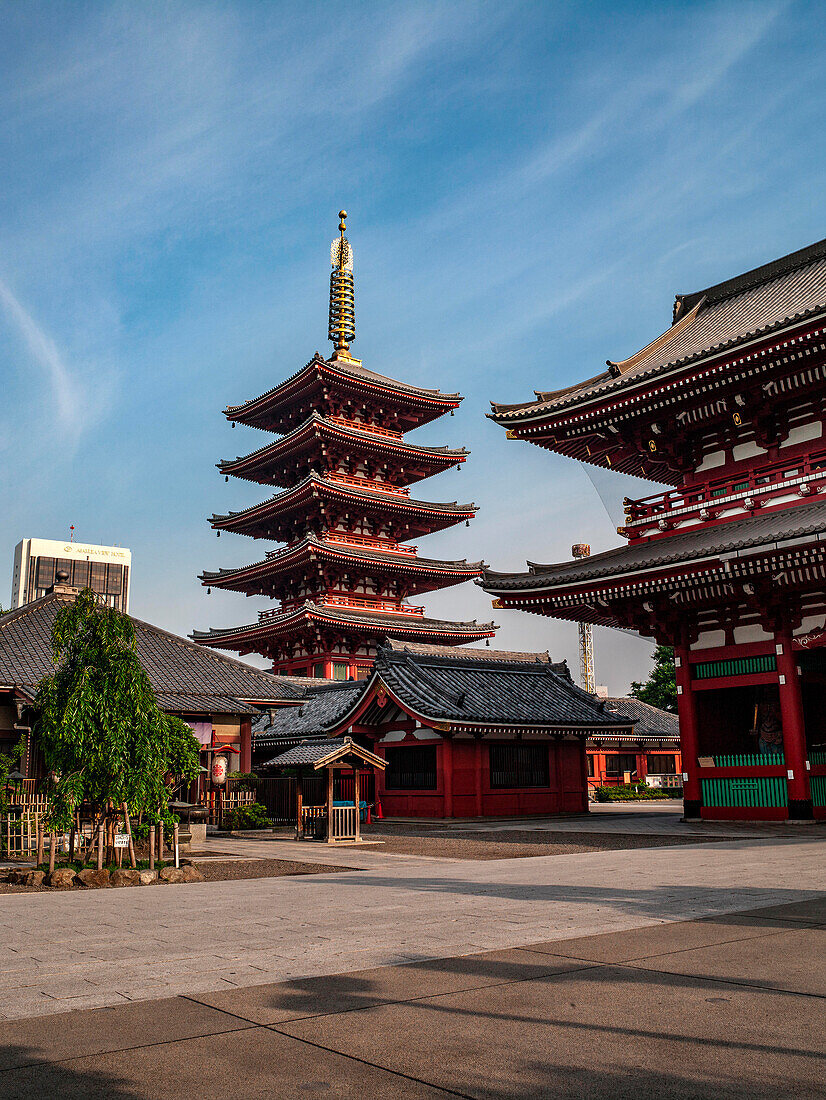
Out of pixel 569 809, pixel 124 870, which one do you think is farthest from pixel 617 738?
pixel 124 870

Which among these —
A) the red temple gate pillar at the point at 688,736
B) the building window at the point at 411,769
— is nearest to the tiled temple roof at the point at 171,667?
the building window at the point at 411,769

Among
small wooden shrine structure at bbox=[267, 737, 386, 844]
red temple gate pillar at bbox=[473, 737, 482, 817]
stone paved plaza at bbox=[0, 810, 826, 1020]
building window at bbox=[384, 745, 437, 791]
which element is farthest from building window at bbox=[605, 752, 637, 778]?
stone paved plaza at bbox=[0, 810, 826, 1020]

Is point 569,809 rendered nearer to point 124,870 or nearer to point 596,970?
point 124,870

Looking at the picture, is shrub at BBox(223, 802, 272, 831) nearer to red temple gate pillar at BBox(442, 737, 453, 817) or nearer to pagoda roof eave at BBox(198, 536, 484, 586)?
red temple gate pillar at BBox(442, 737, 453, 817)

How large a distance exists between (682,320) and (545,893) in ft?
74.0

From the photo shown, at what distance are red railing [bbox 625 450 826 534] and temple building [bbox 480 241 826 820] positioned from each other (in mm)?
37

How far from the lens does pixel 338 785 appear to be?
3047 centimetres

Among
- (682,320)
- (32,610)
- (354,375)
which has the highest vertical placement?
(354,375)

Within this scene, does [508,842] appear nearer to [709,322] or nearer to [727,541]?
[727,541]

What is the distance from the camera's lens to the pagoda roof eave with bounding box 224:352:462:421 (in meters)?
47.8

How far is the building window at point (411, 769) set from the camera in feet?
97.2

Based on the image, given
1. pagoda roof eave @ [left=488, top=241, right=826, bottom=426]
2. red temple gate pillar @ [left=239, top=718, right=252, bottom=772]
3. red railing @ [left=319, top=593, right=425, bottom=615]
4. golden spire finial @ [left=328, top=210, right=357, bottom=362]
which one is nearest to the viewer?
pagoda roof eave @ [left=488, top=241, right=826, bottom=426]

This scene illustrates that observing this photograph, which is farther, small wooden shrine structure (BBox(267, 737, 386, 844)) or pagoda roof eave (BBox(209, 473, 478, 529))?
pagoda roof eave (BBox(209, 473, 478, 529))

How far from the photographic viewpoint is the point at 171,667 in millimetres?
26500
